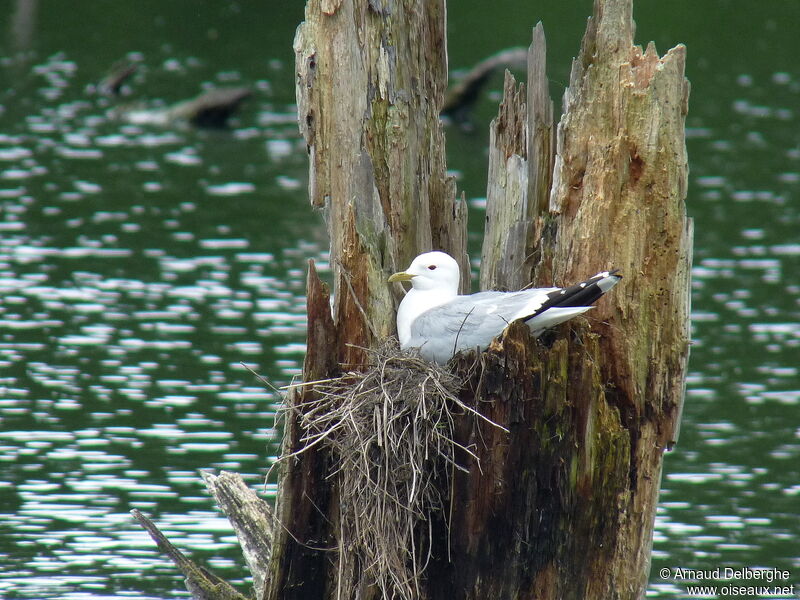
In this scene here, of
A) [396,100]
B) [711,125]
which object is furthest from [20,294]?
[711,125]

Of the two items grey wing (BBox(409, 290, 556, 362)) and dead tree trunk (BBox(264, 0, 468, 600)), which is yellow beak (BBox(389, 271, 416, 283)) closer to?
dead tree trunk (BBox(264, 0, 468, 600))

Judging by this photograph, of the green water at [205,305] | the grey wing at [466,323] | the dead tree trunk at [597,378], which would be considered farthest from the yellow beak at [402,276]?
the green water at [205,305]

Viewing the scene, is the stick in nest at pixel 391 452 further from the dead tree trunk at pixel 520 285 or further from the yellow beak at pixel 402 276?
the yellow beak at pixel 402 276

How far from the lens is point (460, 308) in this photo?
716cm

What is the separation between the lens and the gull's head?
7.48 m

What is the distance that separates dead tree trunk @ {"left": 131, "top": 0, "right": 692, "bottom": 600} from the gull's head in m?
0.20

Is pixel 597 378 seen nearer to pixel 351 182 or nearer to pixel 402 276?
pixel 402 276

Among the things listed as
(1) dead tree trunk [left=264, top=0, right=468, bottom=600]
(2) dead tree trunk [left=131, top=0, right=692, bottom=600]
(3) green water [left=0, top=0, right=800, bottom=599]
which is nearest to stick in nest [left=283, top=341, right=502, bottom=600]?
(2) dead tree trunk [left=131, top=0, right=692, bottom=600]

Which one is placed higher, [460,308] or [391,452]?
[460,308]

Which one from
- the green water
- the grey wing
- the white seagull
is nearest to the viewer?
the white seagull

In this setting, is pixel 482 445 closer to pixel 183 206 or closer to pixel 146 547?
pixel 146 547

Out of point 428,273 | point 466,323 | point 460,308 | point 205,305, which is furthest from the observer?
point 205,305

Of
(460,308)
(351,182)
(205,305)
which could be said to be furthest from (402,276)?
(205,305)

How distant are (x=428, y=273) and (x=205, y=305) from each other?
9.75 m
